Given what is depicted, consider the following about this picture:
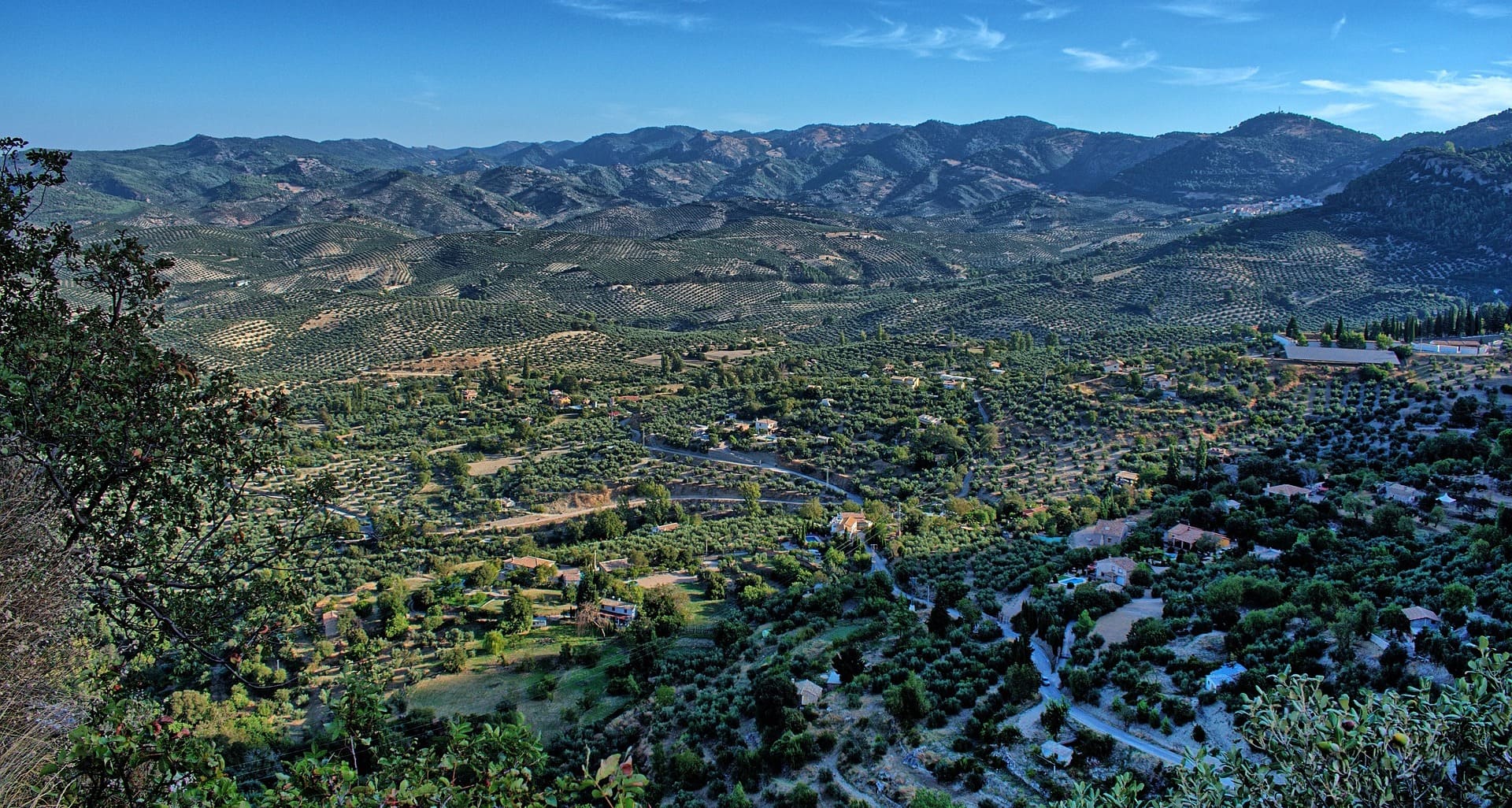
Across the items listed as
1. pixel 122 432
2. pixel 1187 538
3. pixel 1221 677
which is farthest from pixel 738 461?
pixel 122 432

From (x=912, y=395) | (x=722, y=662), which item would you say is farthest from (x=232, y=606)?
(x=912, y=395)

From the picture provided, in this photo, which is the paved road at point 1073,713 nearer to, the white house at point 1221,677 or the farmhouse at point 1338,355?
the white house at point 1221,677

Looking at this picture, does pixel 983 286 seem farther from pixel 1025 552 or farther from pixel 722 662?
pixel 722 662

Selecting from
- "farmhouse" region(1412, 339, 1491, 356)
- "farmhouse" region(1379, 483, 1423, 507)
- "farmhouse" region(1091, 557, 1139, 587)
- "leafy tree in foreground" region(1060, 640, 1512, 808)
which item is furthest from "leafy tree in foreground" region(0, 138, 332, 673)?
"farmhouse" region(1412, 339, 1491, 356)

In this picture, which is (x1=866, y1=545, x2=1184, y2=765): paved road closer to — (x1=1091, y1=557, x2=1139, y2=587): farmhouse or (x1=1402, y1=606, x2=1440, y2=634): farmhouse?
(x1=1091, y1=557, x2=1139, y2=587): farmhouse

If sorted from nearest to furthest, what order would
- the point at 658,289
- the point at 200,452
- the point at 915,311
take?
the point at 200,452
the point at 915,311
the point at 658,289

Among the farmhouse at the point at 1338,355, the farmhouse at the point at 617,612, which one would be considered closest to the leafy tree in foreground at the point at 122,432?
the farmhouse at the point at 617,612

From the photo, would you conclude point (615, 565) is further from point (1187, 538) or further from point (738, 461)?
point (1187, 538)
